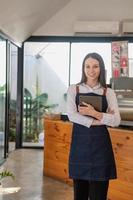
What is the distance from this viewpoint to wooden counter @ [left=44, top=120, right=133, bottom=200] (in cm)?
374

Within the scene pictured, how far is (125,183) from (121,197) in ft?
0.59

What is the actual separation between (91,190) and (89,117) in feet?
1.57

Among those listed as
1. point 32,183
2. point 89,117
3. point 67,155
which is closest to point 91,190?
point 89,117

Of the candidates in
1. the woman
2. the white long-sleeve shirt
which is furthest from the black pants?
the white long-sleeve shirt

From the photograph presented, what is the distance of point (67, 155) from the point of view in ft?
15.5

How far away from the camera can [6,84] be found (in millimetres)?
6516

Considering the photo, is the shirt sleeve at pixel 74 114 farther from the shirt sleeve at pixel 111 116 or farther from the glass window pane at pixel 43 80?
the glass window pane at pixel 43 80

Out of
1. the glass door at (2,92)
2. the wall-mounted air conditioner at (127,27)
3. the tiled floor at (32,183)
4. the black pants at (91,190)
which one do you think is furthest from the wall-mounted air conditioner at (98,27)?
the black pants at (91,190)

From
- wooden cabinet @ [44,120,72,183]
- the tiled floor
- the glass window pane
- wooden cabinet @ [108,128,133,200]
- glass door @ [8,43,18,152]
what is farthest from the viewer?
the glass window pane

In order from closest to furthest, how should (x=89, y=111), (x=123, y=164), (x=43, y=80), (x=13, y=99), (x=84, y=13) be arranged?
(x=89, y=111) < (x=123, y=164) < (x=84, y=13) < (x=13, y=99) < (x=43, y=80)

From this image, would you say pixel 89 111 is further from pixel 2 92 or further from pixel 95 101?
pixel 2 92

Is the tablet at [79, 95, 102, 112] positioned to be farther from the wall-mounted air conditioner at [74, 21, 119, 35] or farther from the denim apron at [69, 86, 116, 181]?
the wall-mounted air conditioner at [74, 21, 119, 35]

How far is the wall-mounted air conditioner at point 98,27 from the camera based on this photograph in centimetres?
719

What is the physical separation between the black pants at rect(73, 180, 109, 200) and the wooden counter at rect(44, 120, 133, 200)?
1382 mm
